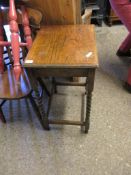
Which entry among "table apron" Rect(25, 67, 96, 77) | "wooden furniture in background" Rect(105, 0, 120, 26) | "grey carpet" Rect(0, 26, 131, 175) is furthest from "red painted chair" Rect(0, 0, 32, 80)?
"wooden furniture in background" Rect(105, 0, 120, 26)

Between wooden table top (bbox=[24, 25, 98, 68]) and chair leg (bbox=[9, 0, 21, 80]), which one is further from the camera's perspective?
chair leg (bbox=[9, 0, 21, 80])

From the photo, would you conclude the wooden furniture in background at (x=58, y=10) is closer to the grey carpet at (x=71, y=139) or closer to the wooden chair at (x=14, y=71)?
the wooden chair at (x=14, y=71)

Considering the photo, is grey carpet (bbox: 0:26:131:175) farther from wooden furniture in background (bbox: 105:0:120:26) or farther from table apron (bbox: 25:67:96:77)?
wooden furniture in background (bbox: 105:0:120:26)

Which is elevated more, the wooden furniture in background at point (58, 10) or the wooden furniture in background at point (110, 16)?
the wooden furniture in background at point (58, 10)

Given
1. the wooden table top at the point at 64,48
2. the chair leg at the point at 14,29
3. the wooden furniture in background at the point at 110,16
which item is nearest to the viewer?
the wooden table top at the point at 64,48

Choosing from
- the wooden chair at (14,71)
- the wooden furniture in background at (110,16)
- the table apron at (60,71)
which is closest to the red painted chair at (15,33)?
the wooden chair at (14,71)

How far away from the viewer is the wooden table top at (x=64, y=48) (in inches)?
35.8

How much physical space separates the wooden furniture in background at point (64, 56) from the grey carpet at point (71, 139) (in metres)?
0.35

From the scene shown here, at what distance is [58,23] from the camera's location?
4.29 feet

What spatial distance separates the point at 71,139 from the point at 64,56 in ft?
2.27

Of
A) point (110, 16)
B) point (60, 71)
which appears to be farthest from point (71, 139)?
point (110, 16)

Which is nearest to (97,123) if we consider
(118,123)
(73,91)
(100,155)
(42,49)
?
(118,123)

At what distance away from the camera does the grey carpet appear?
1164 mm

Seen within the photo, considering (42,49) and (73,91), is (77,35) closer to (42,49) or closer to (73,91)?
(42,49)
